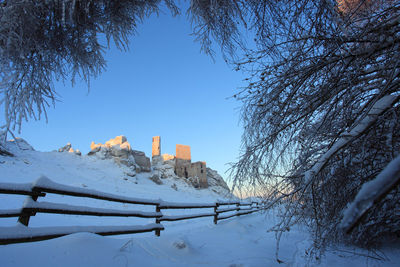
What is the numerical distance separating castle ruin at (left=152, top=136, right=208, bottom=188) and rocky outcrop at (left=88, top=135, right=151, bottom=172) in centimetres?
431

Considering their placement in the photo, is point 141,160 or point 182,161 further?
point 182,161

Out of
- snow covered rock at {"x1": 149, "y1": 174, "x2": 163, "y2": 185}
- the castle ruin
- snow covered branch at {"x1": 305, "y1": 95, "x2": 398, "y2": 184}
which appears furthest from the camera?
the castle ruin

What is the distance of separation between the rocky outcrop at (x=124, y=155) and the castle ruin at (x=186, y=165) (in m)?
4.31

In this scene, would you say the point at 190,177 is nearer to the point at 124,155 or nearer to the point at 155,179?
the point at 155,179

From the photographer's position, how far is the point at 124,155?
22.6m

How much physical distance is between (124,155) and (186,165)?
320 inches

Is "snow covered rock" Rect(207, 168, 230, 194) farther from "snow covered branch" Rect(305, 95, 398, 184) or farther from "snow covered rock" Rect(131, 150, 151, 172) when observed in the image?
Answer: "snow covered branch" Rect(305, 95, 398, 184)

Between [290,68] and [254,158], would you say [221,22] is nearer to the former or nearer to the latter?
[290,68]

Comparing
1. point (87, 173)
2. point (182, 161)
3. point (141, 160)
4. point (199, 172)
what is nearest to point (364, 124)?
A: point (87, 173)

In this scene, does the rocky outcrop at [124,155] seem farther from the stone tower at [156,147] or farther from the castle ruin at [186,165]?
the stone tower at [156,147]

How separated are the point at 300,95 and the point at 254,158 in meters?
0.95

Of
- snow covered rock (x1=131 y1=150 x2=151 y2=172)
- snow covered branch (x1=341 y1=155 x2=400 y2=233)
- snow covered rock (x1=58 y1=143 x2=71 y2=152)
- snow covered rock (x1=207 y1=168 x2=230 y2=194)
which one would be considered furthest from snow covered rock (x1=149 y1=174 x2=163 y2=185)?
snow covered branch (x1=341 y1=155 x2=400 y2=233)

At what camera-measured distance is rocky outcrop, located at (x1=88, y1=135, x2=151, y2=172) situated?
22.1 meters

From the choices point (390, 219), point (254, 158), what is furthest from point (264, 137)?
point (390, 219)
